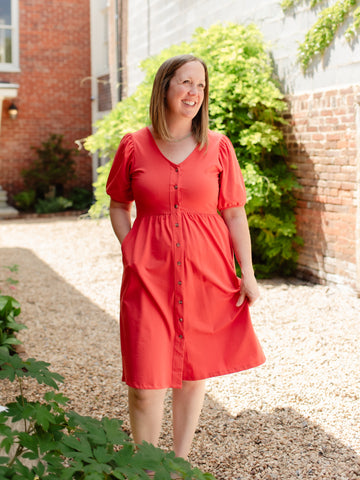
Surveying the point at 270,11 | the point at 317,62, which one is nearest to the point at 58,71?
the point at 270,11

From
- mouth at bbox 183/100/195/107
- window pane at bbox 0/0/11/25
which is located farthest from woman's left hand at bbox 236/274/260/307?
window pane at bbox 0/0/11/25

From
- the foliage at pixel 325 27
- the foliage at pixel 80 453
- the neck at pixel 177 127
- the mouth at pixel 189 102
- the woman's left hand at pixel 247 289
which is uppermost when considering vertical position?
the foliage at pixel 325 27

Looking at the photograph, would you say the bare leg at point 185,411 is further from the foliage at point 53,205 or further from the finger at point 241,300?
the foliage at point 53,205

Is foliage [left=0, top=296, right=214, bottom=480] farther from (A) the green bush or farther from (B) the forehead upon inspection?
(A) the green bush

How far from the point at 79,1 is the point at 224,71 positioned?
8.74 m

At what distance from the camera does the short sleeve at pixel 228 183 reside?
244 cm

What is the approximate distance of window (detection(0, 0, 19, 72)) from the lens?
1351 cm

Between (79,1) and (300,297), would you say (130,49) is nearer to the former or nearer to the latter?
(79,1)

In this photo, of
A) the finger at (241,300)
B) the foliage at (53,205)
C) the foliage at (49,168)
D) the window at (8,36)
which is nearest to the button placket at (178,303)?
the finger at (241,300)

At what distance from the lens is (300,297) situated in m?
5.89

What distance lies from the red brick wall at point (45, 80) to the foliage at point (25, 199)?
61 centimetres

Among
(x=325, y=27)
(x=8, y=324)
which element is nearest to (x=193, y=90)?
(x=8, y=324)

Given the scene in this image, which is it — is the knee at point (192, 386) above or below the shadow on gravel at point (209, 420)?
above

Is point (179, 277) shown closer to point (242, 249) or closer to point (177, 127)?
point (242, 249)
